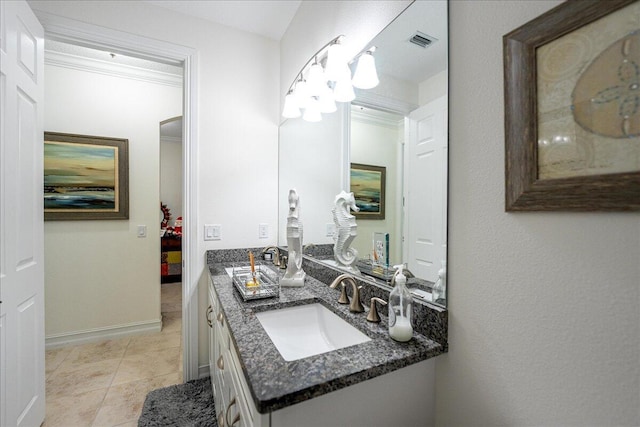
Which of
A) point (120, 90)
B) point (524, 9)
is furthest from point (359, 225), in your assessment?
point (120, 90)

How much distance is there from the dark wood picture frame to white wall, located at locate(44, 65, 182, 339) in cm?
316

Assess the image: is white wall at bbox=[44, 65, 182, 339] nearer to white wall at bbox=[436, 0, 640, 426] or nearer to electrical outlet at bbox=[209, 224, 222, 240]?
electrical outlet at bbox=[209, 224, 222, 240]

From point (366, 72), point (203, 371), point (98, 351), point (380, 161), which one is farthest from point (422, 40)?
point (98, 351)

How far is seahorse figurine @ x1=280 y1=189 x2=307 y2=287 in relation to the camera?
58.6 inches

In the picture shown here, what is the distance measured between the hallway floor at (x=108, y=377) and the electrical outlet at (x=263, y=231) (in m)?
1.23

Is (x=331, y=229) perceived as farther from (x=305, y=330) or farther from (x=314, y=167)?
(x=305, y=330)

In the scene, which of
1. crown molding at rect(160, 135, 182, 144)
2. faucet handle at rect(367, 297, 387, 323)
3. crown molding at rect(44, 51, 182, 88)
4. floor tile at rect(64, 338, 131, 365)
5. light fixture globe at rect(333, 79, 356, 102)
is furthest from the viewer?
crown molding at rect(160, 135, 182, 144)

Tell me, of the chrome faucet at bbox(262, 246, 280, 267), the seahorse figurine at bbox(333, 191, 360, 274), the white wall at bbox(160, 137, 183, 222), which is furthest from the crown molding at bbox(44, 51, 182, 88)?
the white wall at bbox(160, 137, 183, 222)

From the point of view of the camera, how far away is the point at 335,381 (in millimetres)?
688

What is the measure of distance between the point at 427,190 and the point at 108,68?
328 centimetres

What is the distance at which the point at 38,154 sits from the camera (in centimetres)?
159

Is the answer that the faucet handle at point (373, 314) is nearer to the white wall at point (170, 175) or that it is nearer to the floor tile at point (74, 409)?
the floor tile at point (74, 409)

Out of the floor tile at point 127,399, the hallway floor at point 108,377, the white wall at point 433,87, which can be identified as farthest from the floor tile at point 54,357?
the white wall at point 433,87

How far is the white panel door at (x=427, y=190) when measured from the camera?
90 centimetres
